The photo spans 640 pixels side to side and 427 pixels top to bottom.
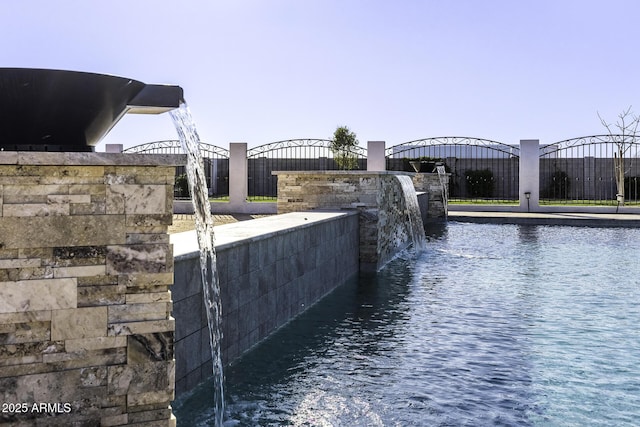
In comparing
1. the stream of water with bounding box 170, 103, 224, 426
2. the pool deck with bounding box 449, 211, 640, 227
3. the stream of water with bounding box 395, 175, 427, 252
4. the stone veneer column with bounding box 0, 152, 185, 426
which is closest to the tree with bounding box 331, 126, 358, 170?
the pool deck with bounding box 449, 211, 640, 227

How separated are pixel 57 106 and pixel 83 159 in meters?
0.55

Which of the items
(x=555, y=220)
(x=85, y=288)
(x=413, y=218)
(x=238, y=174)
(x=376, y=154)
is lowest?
(x=555, y=220)

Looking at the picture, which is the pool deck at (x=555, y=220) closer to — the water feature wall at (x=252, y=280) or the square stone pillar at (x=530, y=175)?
the square stone pillar at (x=530, y=175)

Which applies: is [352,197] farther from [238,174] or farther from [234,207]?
[238,174]

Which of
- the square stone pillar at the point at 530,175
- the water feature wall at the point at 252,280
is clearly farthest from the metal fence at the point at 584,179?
the water feature wall at the point at 252,280

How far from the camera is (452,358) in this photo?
5.80m

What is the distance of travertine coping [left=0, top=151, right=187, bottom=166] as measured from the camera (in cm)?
303

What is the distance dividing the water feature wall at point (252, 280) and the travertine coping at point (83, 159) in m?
1.32

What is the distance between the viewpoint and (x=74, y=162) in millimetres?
3115

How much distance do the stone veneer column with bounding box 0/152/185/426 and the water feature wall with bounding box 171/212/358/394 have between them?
1.19 m

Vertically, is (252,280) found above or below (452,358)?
above

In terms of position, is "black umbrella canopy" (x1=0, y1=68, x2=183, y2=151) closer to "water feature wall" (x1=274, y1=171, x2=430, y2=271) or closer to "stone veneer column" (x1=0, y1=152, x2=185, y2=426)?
"stone veneer column" (x1=0, y1=152, x2=185, y2=426)

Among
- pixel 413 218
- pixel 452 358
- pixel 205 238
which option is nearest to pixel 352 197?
pixel 413 218

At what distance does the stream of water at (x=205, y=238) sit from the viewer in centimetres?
463
